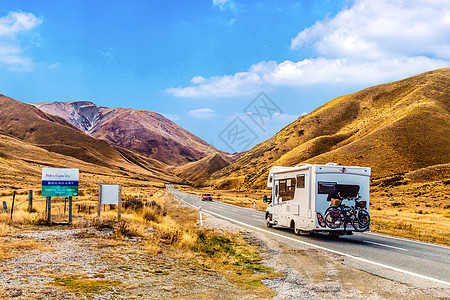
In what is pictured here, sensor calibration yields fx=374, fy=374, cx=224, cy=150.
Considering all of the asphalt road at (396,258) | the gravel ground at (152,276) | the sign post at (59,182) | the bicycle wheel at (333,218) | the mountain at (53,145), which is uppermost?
the mountain at (53,145)

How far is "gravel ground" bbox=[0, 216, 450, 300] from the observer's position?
6507 mm

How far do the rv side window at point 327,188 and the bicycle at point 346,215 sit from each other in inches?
13.1

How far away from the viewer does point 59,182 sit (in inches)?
722

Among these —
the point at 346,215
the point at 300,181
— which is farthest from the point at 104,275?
the point at 346,215

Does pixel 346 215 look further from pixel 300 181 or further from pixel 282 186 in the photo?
pixel 282 186

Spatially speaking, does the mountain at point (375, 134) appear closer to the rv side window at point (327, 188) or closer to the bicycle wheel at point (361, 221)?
the bicycle wheel at point (361, 221)

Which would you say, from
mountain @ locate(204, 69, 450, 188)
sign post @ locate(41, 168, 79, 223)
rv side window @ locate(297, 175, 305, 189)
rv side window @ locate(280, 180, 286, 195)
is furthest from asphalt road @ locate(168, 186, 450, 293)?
mountain @ locate(204, 69, 450, 188)

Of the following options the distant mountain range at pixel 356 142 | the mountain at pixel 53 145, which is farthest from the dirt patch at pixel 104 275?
the mountain at pixel 53 145

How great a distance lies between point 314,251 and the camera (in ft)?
41.4

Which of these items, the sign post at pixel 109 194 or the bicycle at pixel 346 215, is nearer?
the bicycle at pixel 346 215

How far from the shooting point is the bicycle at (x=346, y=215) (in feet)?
50.2

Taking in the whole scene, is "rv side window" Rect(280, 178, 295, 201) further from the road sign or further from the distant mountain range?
the distant mountain range

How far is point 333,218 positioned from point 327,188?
4.07 ft

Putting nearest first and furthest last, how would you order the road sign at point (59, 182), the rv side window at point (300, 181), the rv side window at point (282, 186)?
the rv side window at point (300, 181) < the road sign at point (59, 182) < the rv side window at point (282, 186)
